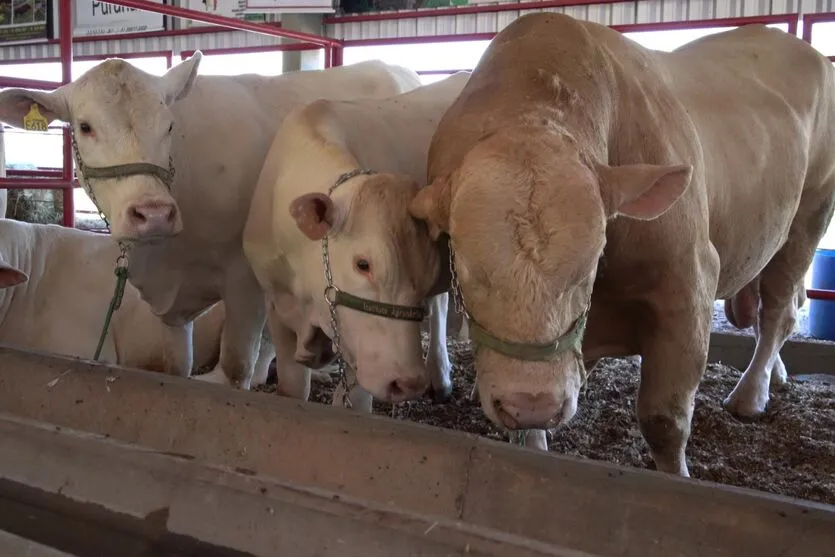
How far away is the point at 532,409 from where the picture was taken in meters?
1.60

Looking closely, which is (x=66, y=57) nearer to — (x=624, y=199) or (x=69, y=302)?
(x=69, y=302)

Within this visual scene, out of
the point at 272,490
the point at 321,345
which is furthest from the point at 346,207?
the point at 272,490

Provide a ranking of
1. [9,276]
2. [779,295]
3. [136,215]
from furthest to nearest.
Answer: [779,295] → [9,276] → [136,215]

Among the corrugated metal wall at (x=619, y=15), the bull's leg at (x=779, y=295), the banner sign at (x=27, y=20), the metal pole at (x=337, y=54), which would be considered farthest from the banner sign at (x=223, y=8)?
the bull's leg at (x=779, y=295)

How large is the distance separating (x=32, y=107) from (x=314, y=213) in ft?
4.09

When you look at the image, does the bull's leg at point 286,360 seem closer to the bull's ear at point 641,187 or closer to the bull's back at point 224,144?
the bull's back at point 224,144

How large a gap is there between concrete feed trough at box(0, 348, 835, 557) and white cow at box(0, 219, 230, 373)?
1642 mm

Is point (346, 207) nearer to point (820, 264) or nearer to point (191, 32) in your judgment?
point (820, 264)

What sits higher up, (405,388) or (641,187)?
(641,187)

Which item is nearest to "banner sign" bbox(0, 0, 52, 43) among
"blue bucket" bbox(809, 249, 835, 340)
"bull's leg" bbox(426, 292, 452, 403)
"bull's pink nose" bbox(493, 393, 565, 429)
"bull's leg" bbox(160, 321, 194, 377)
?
"bull's leg" bbox(160, 321, 194, 377)

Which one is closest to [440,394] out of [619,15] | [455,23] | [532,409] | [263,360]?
[263,360]

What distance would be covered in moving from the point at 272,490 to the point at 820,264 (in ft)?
15.8

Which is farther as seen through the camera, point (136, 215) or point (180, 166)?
point (180, 166)

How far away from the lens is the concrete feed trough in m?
1.34
